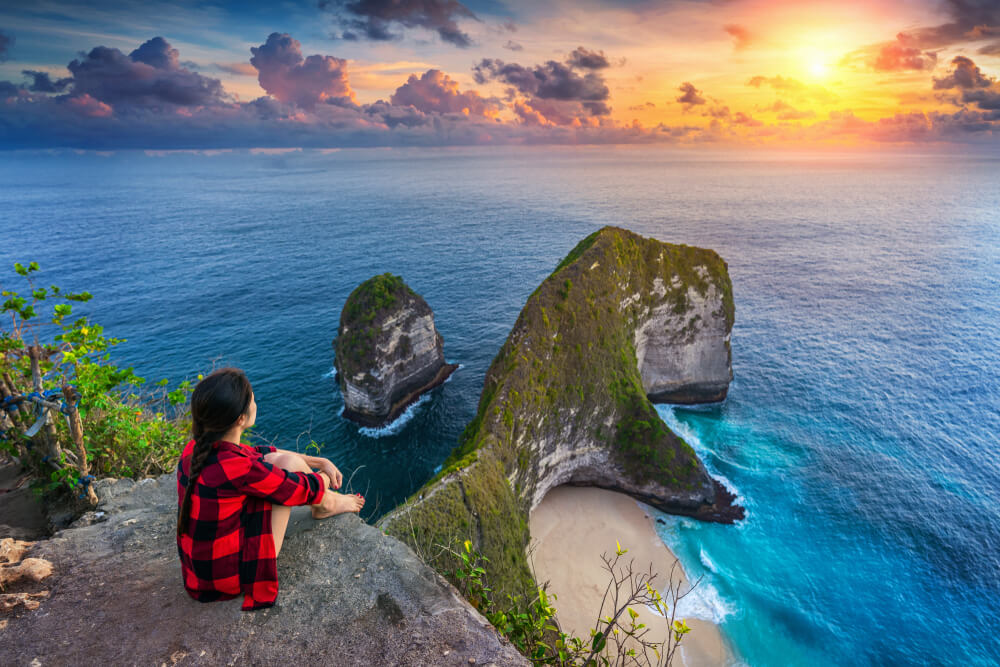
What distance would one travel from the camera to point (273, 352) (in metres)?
49.8

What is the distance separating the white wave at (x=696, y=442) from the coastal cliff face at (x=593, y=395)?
1.33m

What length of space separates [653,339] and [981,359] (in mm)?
39370

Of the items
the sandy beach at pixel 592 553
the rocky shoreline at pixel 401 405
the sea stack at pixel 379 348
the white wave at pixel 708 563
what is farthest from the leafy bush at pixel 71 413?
the rocky shoreline at pixel 401 405

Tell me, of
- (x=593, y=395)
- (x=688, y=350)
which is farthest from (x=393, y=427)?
(x=688, y=350)

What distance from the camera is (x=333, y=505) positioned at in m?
6.32

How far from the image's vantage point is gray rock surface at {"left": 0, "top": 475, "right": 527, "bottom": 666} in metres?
4.85

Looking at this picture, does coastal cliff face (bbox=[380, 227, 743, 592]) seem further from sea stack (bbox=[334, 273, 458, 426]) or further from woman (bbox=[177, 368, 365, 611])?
sea stack (bbox=[334, 273, 458, 426])

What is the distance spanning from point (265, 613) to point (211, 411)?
8.45 feet

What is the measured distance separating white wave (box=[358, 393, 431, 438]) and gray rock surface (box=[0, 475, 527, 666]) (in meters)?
33.5

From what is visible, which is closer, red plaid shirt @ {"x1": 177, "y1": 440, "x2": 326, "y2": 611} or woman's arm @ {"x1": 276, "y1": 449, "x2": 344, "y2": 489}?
red plaid shirt @ {"x1": 177, "y1": 440, "x2": 326, "y2": 611}

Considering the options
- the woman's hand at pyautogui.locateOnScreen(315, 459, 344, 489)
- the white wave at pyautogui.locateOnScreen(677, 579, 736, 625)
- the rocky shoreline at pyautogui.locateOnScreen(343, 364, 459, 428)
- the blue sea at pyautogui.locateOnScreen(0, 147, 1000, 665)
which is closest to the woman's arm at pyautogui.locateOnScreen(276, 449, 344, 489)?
the woman's hand at pyautogui.locateOnScreen(315, 459, 344, 489)

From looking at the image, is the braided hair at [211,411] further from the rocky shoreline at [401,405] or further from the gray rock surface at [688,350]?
the gray rock surface at [688,350]

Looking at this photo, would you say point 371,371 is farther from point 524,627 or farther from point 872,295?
point 872,295

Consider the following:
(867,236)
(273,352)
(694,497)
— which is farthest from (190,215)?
(867,236)
